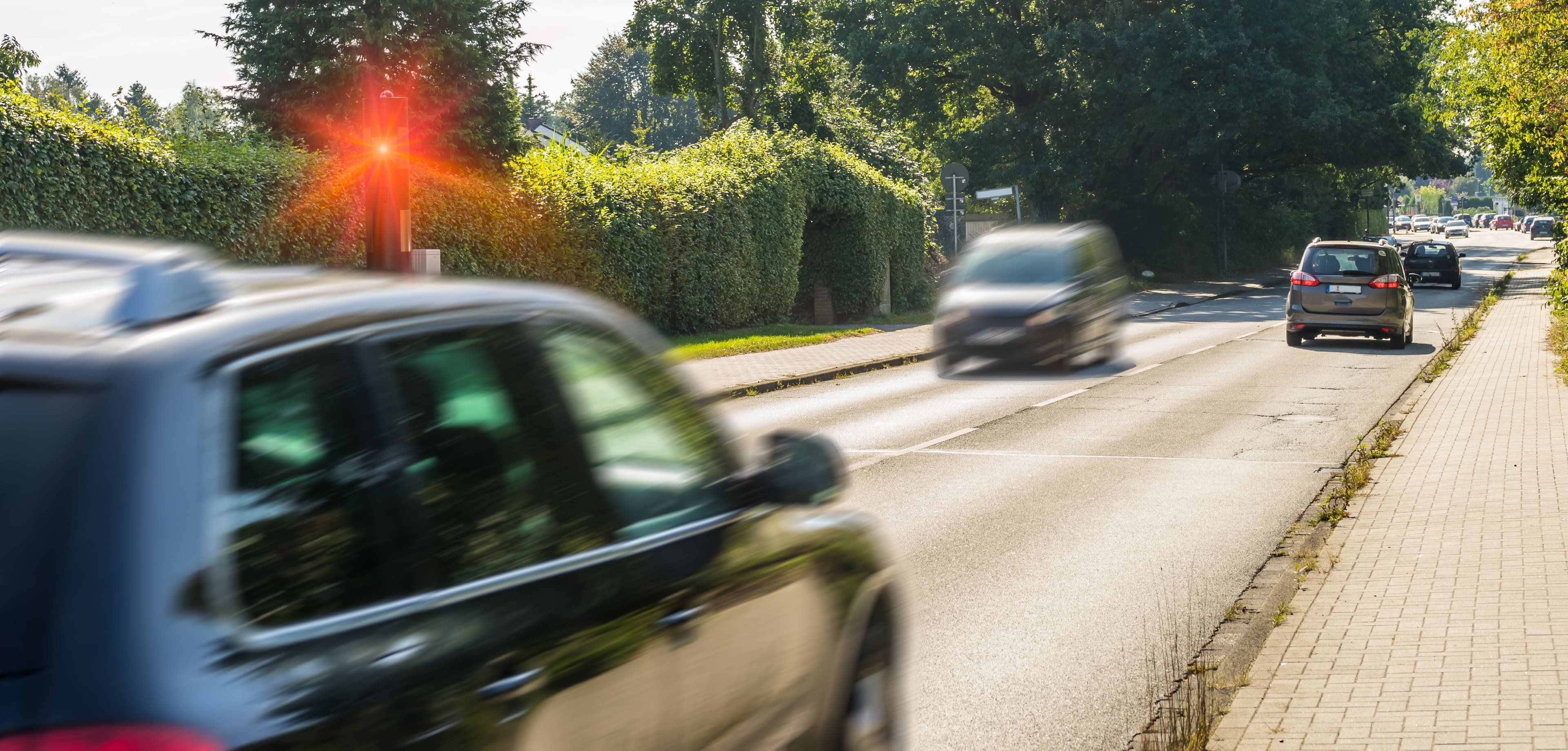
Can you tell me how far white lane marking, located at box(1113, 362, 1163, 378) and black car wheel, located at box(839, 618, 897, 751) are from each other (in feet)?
Result: 52.5

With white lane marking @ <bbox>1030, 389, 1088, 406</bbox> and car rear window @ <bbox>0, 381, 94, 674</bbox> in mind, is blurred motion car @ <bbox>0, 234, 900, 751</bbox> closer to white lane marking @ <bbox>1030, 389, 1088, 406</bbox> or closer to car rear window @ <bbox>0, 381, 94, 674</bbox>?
car rear window @ <bbox>0, 381, 94, 674</bbox>

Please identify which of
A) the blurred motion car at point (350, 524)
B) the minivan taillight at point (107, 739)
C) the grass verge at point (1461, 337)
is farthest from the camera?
the grass verge at point (1461, 337)

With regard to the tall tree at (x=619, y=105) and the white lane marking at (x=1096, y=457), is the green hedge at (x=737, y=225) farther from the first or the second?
the tall tree at (x=619, y=105)

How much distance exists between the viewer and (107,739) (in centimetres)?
183

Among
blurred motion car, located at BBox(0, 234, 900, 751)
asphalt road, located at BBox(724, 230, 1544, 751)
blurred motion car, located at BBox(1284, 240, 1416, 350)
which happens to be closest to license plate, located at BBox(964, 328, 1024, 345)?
asphalt road, located at BBox(724, 230, 1544, 751)

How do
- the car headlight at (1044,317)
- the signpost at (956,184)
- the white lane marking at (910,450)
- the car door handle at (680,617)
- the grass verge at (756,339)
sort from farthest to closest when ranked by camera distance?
the signpost at (956,184) < the grass verge at (756,339) < the car headlight at (1044,317) < the white lane marking at (910,450) < the car door handle at (680,617)

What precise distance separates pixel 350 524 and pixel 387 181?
999 centimetres

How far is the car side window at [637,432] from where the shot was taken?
118 inches

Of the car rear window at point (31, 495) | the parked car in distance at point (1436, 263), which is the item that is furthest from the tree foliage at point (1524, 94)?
the car rear window at point (31, 495)

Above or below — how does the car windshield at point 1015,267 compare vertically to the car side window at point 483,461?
above

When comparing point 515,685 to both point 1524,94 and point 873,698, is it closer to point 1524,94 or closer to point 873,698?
point 873,698

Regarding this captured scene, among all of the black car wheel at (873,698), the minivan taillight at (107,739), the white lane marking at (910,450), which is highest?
the minivan taillight at (107,739)

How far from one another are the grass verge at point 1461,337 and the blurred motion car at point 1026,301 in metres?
4.33

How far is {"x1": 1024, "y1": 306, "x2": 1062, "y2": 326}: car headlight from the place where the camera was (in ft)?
63.1
